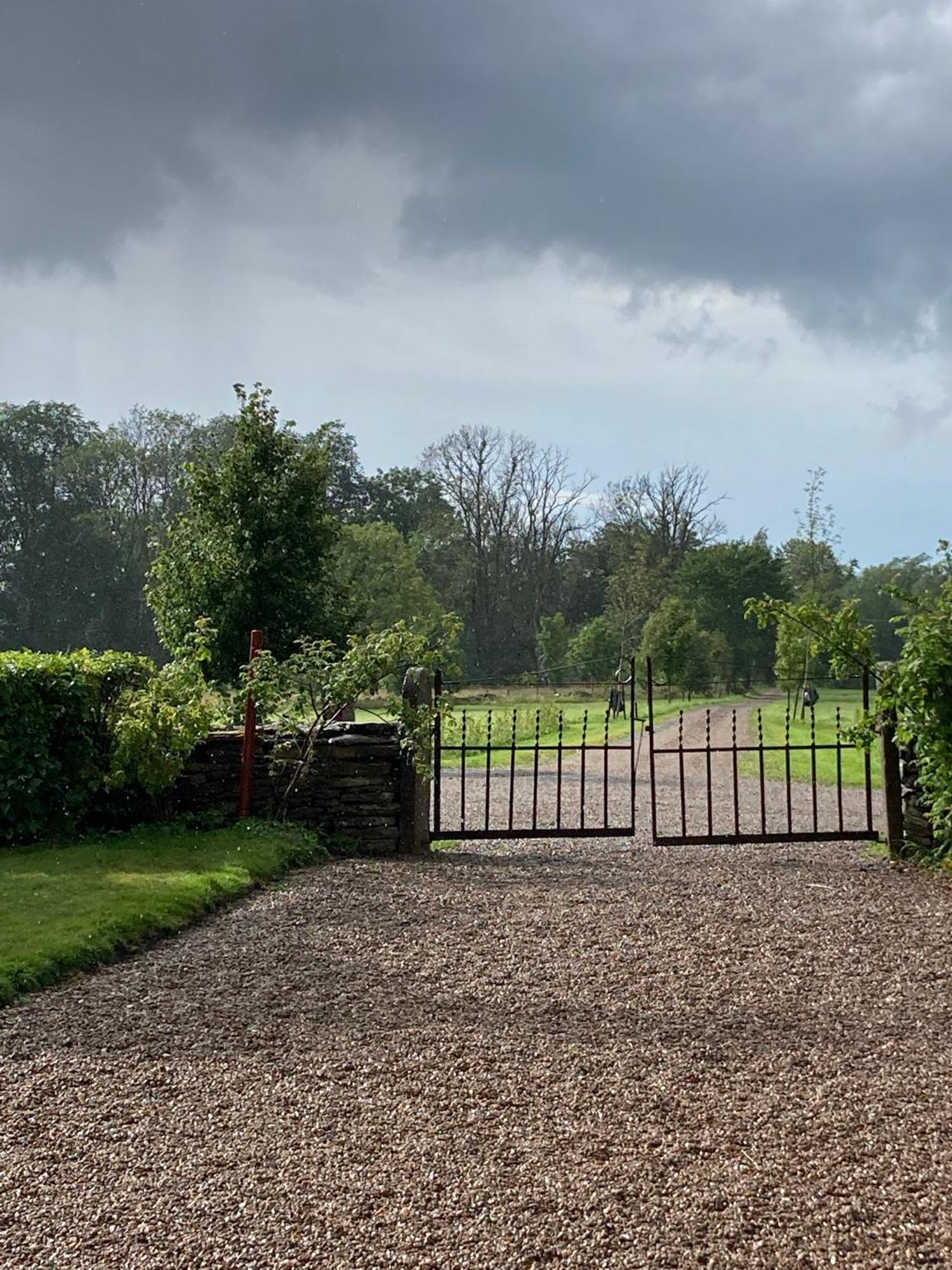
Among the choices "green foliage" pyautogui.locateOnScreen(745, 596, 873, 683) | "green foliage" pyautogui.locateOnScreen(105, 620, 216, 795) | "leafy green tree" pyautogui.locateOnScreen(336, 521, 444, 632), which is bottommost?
"green foliage" pyautogui.locateOnScreen(105, 620, 216, 795)

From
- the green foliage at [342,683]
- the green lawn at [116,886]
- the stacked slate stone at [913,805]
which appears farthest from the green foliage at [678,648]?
the green lawn at [116,886]

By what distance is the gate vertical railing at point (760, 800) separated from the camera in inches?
313

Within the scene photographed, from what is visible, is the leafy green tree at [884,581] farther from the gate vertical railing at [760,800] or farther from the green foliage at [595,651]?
the gate vertical railing at [760,800]

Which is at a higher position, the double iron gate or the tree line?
the tree line

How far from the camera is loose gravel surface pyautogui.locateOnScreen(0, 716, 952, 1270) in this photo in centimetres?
257

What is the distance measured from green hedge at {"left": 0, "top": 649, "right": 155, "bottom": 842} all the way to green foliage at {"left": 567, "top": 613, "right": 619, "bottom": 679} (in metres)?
28.6

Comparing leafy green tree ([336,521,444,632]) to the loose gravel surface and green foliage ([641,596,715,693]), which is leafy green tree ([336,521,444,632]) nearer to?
green foliage ([641,596,715,693])

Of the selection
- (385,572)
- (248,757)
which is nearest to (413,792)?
(248,757)

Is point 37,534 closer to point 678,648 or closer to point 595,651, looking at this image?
point 595,651

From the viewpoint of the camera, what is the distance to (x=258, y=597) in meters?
12.2

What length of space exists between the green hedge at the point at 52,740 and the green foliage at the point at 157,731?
0.18 metres

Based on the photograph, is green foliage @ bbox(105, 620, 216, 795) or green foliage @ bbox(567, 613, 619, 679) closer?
green foliage @ bbox(105, 620, 216, 795)

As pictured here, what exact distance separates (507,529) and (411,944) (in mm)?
41112

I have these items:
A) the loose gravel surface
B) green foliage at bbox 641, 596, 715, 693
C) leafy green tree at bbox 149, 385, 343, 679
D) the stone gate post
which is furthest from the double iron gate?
green foliage at bbox 641, 596, 715, 693
